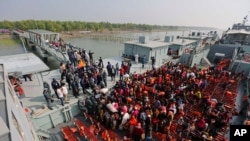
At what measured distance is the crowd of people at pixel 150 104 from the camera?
29.3 ft

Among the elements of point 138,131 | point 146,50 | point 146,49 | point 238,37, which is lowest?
point 138,131

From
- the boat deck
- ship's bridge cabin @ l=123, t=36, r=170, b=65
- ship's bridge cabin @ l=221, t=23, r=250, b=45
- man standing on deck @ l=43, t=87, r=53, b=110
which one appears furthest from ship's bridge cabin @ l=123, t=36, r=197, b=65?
man standing on deck @ l=43, t=87, r=53, b=110

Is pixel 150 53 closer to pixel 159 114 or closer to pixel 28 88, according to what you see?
pixel 159 114

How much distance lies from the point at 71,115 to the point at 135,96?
4420 millimetres

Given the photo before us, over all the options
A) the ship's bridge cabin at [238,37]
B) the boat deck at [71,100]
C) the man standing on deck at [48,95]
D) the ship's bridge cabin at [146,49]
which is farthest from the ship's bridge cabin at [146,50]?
the ship's bridge cabin at [238,37]

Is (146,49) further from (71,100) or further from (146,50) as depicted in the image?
(71,100)

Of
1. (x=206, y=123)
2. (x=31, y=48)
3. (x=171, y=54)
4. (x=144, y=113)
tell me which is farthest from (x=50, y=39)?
(x=206, y=123)

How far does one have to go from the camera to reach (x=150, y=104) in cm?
1120

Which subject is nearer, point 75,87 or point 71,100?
point 75,87

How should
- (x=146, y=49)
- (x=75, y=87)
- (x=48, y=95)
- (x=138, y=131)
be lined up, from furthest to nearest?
(x=146, y=49), (x=75, y=87), (x=48, y=95), (x=138, y=131)

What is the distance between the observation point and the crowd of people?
29.3 feet

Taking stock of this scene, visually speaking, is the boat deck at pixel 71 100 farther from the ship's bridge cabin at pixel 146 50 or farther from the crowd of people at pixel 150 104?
the ship's bridge cabin at pixel 146 50

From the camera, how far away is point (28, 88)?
1286cm

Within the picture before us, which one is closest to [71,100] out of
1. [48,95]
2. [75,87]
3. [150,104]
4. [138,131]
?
[75,87]
